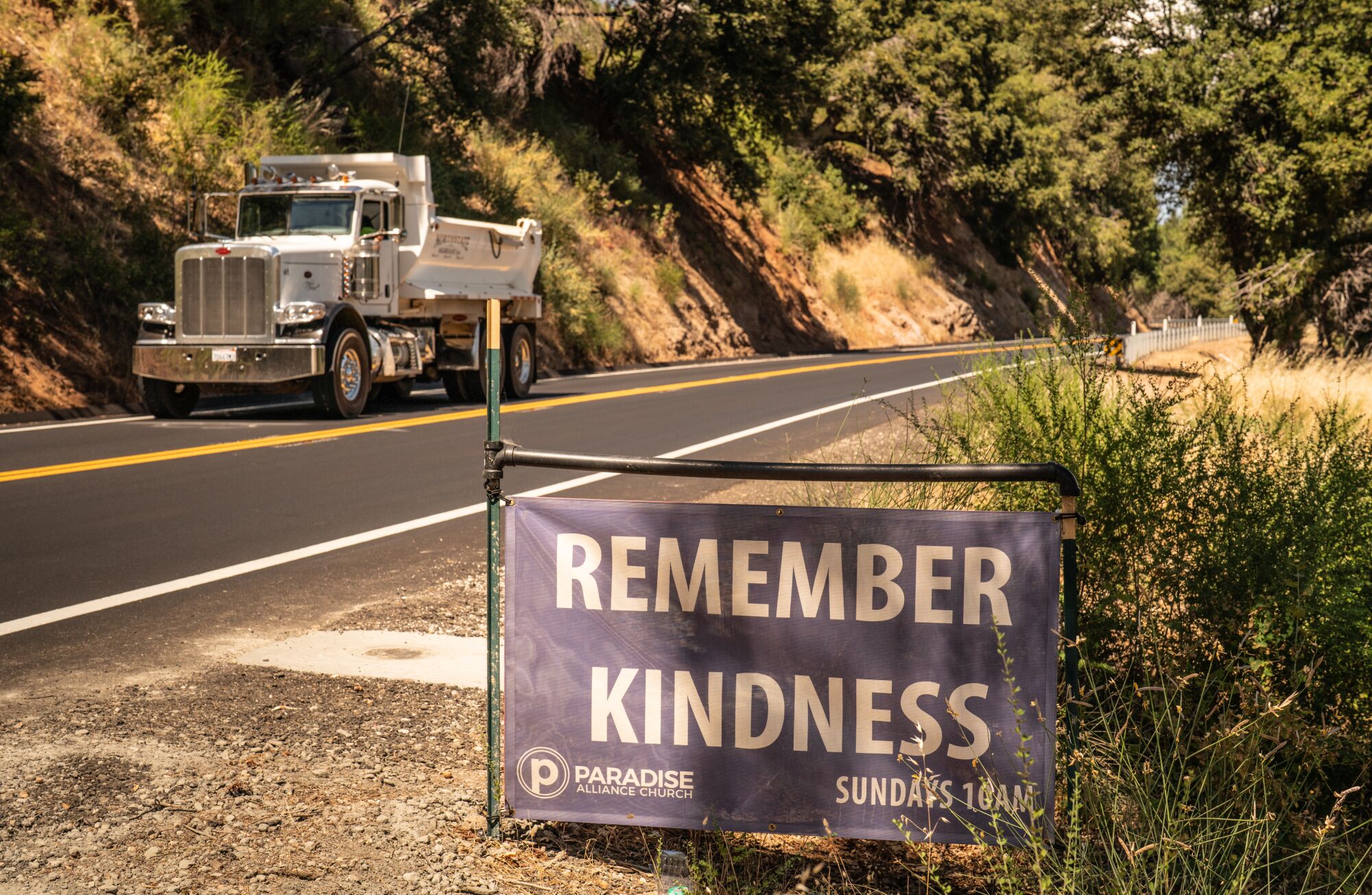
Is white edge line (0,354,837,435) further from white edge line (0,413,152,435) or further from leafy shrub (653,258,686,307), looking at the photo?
leafy shrub (653,258,686,307)

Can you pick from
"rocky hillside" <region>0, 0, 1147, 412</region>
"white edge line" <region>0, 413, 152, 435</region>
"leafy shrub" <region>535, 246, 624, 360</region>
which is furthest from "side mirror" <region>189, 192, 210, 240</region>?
"leafy shrub" <region>535, 246, 624, 360</region>

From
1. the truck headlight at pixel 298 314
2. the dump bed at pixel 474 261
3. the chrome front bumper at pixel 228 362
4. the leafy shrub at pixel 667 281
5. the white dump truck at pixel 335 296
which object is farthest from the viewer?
the leafy shrub at pixel 667 281

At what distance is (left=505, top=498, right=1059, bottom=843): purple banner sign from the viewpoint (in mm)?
3660

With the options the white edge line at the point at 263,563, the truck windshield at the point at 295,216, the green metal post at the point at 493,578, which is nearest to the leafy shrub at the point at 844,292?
the truck windshield at the point at 295,216

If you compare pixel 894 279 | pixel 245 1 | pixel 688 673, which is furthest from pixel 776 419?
pixel 894 279

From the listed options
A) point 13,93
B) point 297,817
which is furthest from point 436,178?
point 297,817

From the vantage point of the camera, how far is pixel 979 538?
12.0 feet

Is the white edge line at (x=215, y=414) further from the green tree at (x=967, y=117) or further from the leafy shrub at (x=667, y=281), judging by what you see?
the green tree at (x=967, y=117)

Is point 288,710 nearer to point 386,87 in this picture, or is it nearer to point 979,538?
point 979,538

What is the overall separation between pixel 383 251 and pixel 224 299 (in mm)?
2352

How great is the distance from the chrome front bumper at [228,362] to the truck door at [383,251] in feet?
6.55

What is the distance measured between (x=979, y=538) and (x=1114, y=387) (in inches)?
200

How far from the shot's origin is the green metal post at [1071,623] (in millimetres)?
3566

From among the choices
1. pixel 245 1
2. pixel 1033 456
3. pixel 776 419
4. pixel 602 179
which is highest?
pixel 245 1
